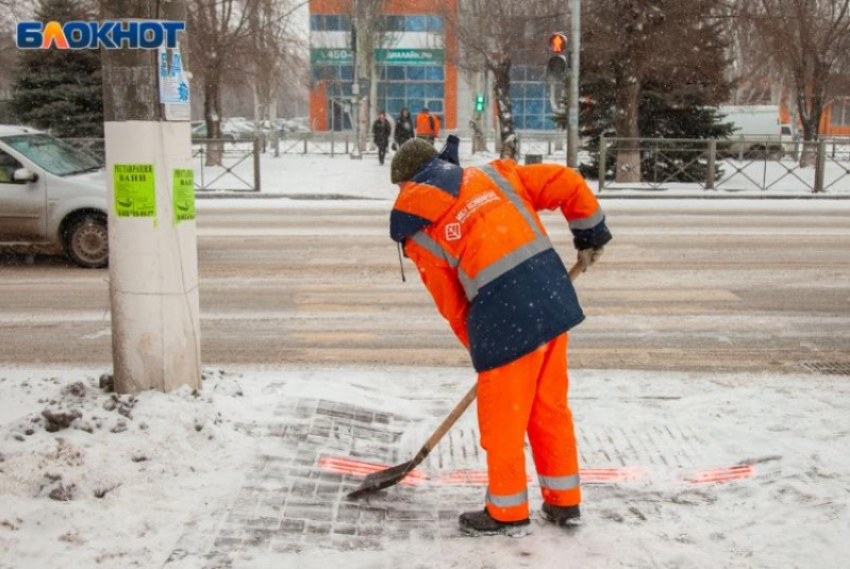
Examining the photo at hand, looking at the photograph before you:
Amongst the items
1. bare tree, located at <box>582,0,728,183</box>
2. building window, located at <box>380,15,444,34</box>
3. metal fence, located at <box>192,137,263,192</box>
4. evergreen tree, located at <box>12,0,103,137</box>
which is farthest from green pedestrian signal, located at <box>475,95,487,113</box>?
metal fence, located at <box>192,137,263,192</box>

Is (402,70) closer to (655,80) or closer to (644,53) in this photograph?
(655,80)

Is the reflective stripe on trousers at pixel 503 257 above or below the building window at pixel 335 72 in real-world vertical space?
below

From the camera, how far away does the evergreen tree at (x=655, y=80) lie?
74.8 ft

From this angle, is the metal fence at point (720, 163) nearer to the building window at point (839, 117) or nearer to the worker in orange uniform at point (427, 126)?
the worker in orange uniform at point (427, 126)

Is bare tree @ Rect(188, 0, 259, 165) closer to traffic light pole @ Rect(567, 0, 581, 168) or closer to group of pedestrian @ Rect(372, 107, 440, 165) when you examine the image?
group of pedestrian @ Rect(372, 107, 440, 165)

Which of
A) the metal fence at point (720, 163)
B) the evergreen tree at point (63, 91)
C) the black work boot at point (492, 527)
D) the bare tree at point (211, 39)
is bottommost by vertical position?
the black work boot at point (492, 527)

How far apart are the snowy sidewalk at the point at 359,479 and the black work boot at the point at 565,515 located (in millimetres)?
49

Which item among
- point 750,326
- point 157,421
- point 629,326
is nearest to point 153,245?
point 157,421

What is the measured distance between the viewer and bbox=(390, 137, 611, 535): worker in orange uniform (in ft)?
13.1

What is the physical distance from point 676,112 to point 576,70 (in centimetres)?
491

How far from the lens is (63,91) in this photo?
2712 cm

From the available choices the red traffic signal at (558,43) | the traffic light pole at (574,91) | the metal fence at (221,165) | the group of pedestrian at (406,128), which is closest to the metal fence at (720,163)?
the traffic light pole at (574,91)

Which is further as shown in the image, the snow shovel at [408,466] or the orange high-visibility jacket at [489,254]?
the snow shovel at [408,466]

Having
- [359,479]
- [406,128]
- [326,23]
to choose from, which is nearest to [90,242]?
[359,479]
